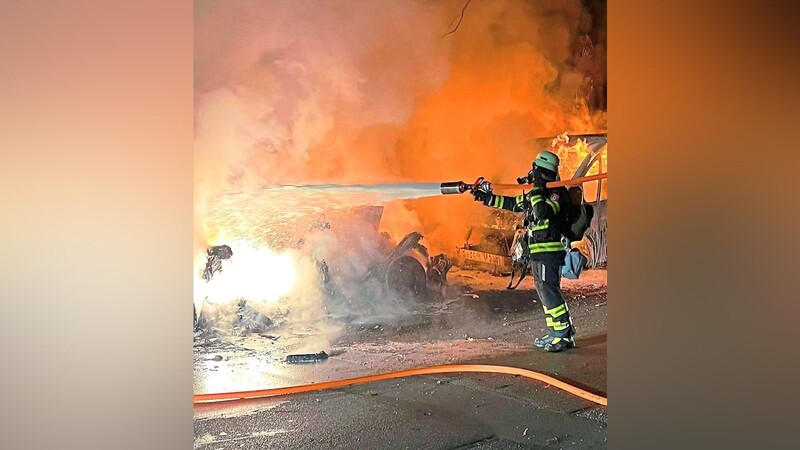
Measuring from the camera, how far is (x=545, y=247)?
2305mm

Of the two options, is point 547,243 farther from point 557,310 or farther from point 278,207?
point 278,207

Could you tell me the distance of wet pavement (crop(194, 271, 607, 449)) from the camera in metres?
1.96

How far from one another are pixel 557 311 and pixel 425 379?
0.52m

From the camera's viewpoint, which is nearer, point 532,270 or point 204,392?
point 204,392

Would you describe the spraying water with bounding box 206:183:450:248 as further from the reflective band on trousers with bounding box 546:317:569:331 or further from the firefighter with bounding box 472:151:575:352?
the reflective band on trousers with bounding box 546:317:569:331

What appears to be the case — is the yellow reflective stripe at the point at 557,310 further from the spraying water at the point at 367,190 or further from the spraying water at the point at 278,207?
the spraying water at the point at 278,207

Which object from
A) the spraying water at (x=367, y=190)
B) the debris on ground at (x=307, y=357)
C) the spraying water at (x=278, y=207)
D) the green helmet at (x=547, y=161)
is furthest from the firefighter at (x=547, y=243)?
the debris on ground at (x=307, y=357)
